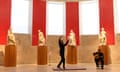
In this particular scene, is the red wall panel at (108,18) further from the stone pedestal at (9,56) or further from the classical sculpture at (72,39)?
the stone pedestal at (9,56)

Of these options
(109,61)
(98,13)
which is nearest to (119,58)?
(109,61)

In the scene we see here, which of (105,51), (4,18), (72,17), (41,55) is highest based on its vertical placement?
(72,17)

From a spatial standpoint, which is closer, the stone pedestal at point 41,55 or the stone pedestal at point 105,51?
the stone pedestal at point 41,55

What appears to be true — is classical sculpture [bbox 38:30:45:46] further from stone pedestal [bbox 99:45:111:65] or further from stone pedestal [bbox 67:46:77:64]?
stone pedestal [bbox 99:45:111:65]

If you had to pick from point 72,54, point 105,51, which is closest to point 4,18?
point 72,54

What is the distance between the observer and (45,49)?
16594mm

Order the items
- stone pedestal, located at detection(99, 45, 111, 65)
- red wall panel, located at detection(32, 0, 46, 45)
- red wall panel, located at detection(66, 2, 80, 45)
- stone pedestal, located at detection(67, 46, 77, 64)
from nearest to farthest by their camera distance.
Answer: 1. stone pedestal, located at detection(99, 45, 111, 65)
2. stone pedestal, located at detection(67, 46, 77, 64)
3. red wall panel, located at detection(32, 0, 46, 45)
4. red wall panel, located at detection(66, 2, 80, 45)

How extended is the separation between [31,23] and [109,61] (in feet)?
23.8

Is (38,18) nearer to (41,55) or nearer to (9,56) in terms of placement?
(41,55)

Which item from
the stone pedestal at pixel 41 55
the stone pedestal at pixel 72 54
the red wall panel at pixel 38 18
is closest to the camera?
the stone pedestal at pixel 41 55

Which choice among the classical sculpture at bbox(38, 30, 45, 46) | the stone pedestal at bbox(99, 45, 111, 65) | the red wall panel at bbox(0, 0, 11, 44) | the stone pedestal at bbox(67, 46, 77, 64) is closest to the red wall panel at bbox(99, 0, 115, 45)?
the stone pedestal at bbox(99, 45, 111, 65)

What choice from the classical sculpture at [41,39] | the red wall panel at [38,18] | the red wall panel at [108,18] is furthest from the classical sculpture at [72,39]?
the red wall panel at [108,18]

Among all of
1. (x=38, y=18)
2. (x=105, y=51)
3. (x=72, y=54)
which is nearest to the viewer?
(x=105, y=51)

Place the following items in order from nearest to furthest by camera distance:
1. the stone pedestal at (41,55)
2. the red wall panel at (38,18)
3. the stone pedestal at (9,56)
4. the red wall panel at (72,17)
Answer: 1. the stone pedestal at (9,56)
2. the stone pedestal at (41,55)
3. the red wall panel at (38,18)
4. the red wall panel at (72,17)
